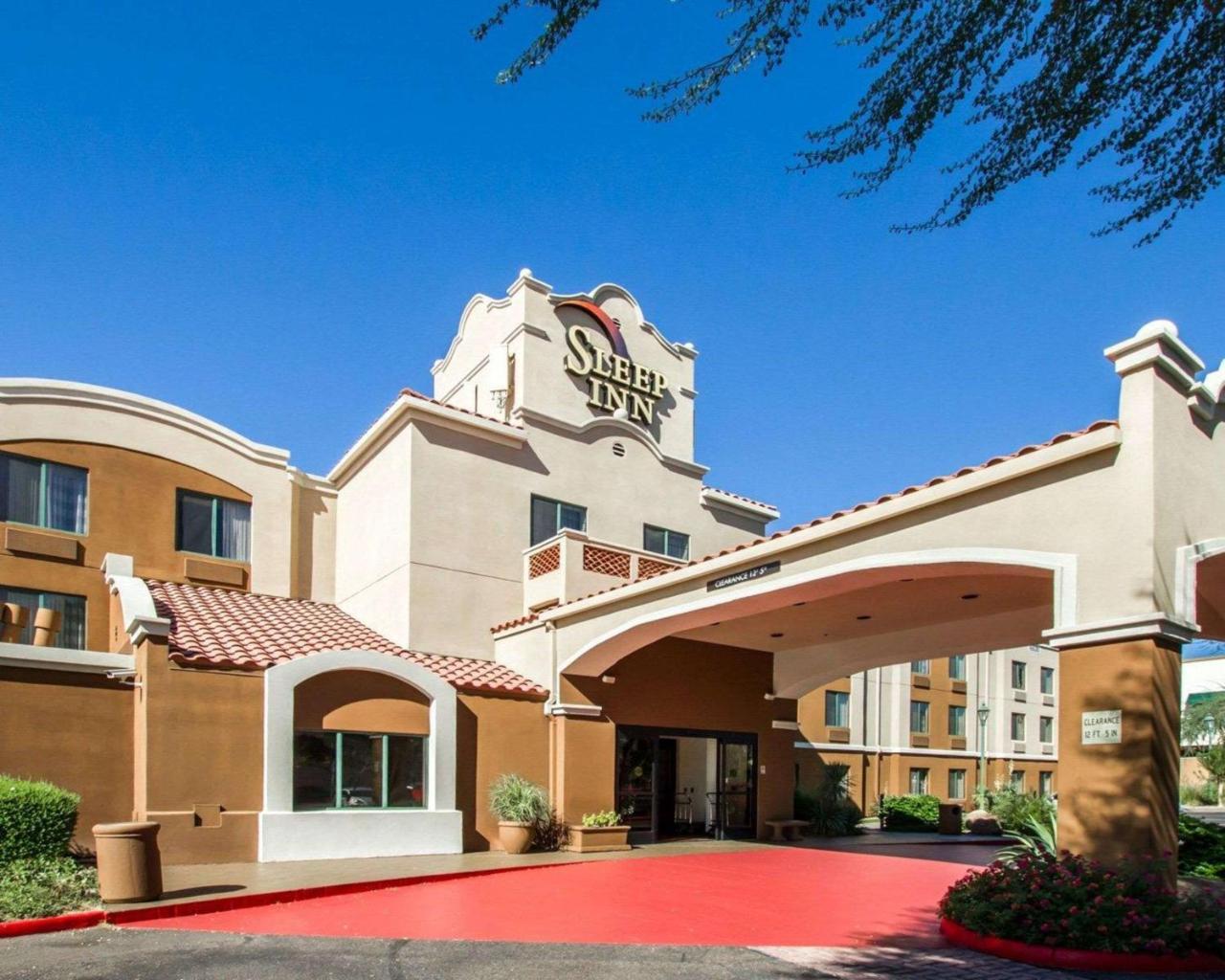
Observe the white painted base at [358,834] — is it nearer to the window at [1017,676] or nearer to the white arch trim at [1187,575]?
the white arch trim at [1187,575]

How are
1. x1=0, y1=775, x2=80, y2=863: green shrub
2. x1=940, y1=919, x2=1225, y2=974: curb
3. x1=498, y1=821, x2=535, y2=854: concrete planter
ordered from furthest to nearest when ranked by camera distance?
x1=498, y1=821, x2=535, y2=854: concrete planter, x1=0, y1=775, x2=80, y2=863: green shrub, x1=940, y1=919, x2=1225, y2=974: curb

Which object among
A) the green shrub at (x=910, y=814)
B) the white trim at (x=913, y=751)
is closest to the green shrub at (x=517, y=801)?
the green shrub at (x=910, y=814)

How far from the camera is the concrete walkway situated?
41.5 ft

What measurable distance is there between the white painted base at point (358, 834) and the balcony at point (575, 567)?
199 inches

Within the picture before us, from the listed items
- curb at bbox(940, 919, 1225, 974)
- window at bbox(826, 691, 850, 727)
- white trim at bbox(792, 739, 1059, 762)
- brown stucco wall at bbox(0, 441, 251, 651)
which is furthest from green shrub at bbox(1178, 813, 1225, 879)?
window at bbox(826, 691, 850, 727)

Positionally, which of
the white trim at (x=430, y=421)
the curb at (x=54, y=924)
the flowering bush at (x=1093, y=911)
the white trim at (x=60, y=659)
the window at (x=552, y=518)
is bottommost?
the curb at (x=54, y=924)

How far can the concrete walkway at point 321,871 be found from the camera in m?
12.7

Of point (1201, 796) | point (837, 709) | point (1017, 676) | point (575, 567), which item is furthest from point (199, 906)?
point (1201, 796)

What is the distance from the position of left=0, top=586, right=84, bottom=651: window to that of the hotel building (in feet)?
0.13

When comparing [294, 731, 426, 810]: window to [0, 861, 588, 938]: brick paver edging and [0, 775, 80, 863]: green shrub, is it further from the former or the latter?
[0, 775, 80, 863]: green shrub

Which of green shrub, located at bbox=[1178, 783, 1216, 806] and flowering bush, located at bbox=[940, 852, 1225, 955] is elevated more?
flowering bush, located at bbox=[940, 852, 1225, 955]

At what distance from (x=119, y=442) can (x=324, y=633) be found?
20.8 feet

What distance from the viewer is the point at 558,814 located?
750 inches

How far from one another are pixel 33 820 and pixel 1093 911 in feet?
41.0
